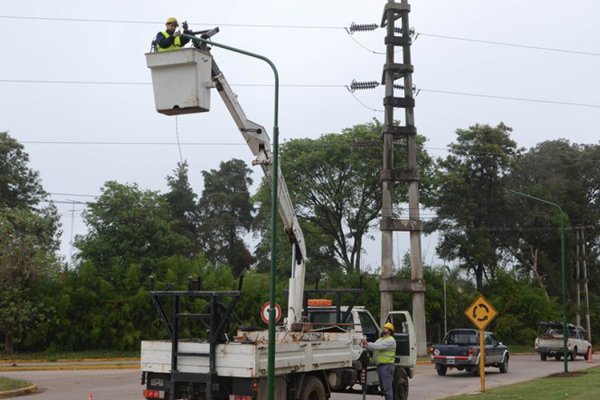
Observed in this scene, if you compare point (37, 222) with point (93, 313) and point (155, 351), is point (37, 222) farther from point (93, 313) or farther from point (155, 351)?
point (155, 351)

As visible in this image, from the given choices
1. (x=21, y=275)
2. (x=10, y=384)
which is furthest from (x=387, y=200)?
(x=10, y=384)

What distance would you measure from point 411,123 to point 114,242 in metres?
18.9

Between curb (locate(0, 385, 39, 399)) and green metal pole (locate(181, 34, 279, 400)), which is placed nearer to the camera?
green metal pole (locate(181, 34, 279, 400))

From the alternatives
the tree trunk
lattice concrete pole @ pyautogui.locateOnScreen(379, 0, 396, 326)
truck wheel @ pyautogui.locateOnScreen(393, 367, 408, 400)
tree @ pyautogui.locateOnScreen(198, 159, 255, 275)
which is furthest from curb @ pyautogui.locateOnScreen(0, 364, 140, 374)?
tree @ pyautogui.locateOnScreen(198, 159, 255, 275)

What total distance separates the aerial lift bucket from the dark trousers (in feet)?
21.7

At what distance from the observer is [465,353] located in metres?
28.1

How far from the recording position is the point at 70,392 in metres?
20.1

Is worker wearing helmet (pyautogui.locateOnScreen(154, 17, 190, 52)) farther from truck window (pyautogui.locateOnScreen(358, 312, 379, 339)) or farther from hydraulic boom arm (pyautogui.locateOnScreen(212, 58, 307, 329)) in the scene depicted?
truck window (pyautogui.locateOnScreen(358, 312, 379, 339))

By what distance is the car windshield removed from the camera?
29281 mm

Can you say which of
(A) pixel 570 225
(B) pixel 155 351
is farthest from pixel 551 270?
(B) pixel 155 351

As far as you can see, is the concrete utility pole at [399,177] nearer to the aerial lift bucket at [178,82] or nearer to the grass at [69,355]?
the grass at [69,355]

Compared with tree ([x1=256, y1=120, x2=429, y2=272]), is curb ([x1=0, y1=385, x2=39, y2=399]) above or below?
below

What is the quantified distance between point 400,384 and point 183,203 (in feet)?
180

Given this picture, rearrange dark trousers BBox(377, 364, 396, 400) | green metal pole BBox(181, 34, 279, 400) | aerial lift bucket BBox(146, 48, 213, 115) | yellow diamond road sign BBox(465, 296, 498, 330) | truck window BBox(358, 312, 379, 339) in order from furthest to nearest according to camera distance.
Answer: yellow diamond road sign BBox(465, 296, 498, 330)
truck window BBox(358, 312, 379, 339)
dark trousers BBox(377, 364, 396, 400)
aerial lift bucket BBox(146, 48, 213, 115)
green metal pole BBox(181, 34, 279, 400)
